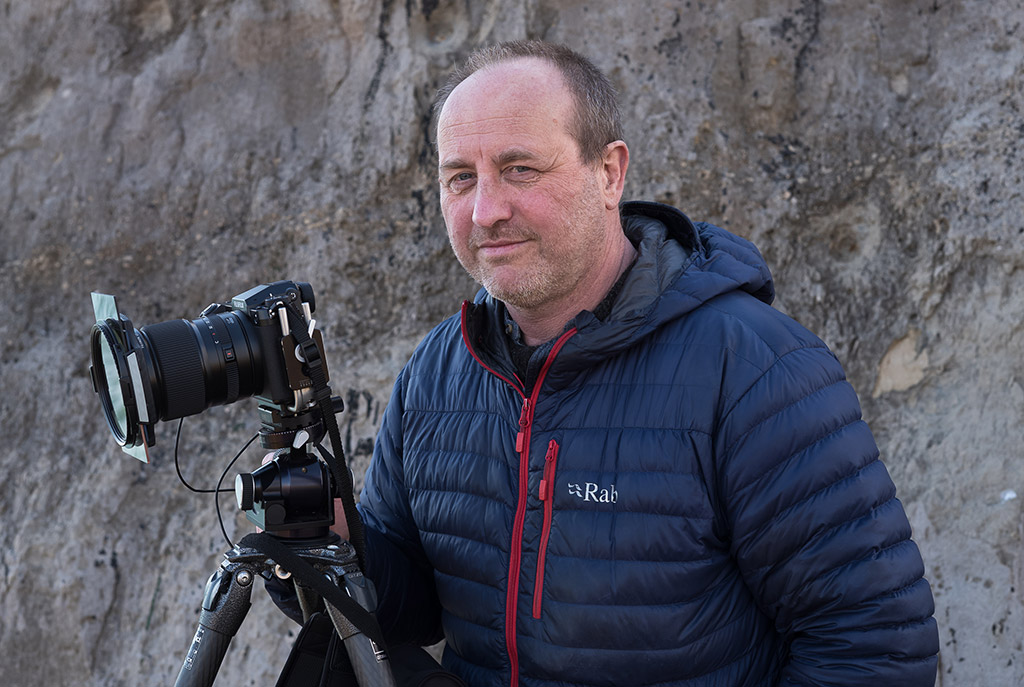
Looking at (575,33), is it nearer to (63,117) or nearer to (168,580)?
(63,117)

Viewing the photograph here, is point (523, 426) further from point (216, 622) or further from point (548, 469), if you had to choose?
point (216, 622)

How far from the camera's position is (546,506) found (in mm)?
1745

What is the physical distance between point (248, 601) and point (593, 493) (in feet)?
2.56

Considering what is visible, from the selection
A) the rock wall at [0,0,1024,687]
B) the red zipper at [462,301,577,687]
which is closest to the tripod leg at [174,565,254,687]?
the red zipper at [462,301,577,687]

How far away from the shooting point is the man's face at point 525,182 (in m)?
1.76

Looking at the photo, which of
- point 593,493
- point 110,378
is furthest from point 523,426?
point 110,378

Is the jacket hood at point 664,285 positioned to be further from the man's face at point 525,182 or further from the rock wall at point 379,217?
the rock wall at point 379,217

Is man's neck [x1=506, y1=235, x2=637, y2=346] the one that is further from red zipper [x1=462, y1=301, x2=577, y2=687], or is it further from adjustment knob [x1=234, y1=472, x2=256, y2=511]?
adjustment knob [x1=234, y1=472, x2=256, y2=511]

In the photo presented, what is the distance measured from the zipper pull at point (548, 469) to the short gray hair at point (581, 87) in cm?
60

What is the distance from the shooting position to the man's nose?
1.76 meters

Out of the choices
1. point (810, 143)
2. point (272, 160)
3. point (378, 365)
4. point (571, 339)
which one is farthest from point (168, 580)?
point (810, 143)

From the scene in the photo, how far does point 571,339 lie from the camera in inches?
69.6

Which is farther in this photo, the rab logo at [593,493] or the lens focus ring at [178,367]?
the lens focus ring at [178,367]

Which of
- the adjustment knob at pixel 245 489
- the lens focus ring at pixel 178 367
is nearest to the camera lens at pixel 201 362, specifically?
the lens focus ring at pixel 178 367
